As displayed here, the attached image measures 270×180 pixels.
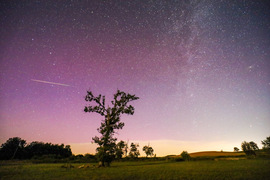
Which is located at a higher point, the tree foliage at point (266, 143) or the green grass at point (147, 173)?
the tree foliage at point (266, 143)

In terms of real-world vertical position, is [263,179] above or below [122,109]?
below

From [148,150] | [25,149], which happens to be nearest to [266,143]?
[148,150]

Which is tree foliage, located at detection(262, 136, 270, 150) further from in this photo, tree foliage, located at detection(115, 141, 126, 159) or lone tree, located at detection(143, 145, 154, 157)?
tree foliage, located at detection(115, 141, 126, 159)

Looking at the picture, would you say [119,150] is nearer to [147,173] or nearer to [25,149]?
[147,173]

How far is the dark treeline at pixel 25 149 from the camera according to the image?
97.0 m

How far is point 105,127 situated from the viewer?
1192 inches

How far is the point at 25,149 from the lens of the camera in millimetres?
104875

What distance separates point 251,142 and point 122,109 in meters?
166

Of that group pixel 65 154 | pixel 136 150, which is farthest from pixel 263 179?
pixel 65 154

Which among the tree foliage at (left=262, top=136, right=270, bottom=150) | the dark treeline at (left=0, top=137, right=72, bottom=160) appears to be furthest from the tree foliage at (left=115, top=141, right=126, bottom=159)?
the tree foliage at (left=262, top=136, right=270, bottom=150)

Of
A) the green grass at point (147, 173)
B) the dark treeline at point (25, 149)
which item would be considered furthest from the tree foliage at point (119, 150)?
the dark treeline at point (25, 149)

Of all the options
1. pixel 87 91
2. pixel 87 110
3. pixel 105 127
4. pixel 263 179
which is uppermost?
pixel 87 91

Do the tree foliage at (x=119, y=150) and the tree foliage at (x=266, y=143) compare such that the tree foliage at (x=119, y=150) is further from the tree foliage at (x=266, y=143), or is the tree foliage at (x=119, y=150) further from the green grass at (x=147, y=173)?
the tree foliage at (x=266, y=143)

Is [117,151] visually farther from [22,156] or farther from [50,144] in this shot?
[50,144]
